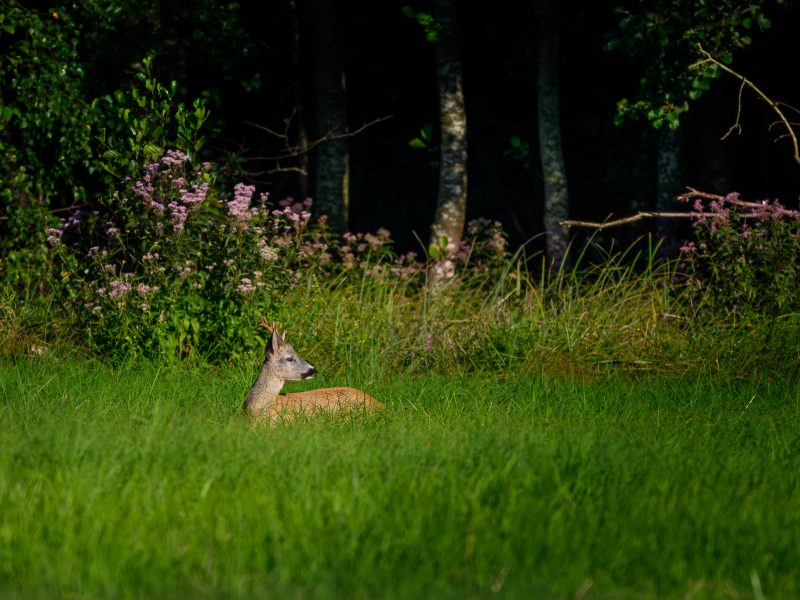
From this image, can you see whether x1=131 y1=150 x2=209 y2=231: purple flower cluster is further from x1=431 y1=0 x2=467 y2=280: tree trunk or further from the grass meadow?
x1=431 y1=0 x2=467 y2=280: tree trunk

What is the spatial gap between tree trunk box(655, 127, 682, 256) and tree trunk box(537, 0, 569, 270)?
43.4 inches

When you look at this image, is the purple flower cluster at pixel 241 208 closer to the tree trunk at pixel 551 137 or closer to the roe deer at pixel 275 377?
the roe deer at pixel 275 377

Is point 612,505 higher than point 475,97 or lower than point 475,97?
lower

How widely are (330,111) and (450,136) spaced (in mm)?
1759

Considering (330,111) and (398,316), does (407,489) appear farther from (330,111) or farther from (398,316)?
(330,111)

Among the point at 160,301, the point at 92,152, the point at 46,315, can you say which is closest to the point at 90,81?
the point at 92,152

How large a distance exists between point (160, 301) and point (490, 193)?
9.09 meters

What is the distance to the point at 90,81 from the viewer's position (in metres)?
11.6

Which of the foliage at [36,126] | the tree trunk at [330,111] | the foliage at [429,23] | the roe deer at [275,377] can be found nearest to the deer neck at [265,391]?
the roe deer at [275,377]

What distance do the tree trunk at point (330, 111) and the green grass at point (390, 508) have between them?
281 inches

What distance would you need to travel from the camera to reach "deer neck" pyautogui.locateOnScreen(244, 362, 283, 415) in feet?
22.7

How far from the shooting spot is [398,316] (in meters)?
10.2

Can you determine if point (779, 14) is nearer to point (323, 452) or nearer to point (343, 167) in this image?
point (343, 167)

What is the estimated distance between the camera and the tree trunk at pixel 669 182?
1280 cm
